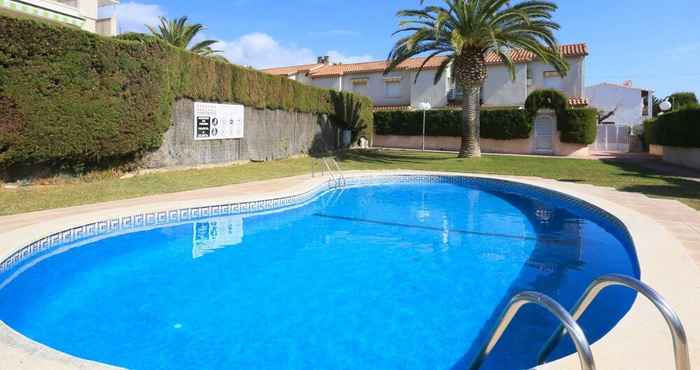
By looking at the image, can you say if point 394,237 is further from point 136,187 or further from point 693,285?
point 136,187

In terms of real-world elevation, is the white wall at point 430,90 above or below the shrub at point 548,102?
above

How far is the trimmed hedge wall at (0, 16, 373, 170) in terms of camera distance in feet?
33.1

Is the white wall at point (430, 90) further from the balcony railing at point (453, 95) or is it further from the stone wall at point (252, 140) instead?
the stone wall at point (252, 140)

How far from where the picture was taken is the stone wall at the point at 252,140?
1545cm

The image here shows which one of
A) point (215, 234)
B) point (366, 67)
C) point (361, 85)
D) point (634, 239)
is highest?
point (366, 67)

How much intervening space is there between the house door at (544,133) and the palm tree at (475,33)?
Result: 25.4ft

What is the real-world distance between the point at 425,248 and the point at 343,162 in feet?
46.2

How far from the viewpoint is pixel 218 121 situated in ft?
57.3

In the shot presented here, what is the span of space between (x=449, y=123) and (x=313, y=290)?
27.7 meters

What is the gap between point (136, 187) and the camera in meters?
12.0

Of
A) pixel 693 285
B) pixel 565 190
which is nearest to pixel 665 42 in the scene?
pixel 565 190

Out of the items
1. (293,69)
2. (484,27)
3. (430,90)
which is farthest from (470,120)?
(293,69)

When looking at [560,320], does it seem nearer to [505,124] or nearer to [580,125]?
[580,125]

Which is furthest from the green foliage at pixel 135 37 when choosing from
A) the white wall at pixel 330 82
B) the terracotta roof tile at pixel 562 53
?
the white wall at pixel 330 82
